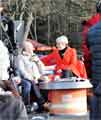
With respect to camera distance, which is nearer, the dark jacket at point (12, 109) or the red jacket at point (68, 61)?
the dark jacket at point (12, 109)

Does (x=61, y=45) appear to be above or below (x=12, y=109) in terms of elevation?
above

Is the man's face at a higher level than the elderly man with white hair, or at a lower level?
higher

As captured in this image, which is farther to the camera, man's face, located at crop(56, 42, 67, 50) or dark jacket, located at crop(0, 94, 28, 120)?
man's face, located at crop(56, 42, 67, 50)

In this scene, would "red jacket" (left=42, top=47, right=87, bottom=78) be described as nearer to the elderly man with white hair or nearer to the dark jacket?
the elderly man with white hair

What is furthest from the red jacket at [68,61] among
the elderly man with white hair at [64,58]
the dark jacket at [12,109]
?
the dark jacket at [12,109]

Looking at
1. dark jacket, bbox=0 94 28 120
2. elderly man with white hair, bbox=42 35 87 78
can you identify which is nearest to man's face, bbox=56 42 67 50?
elderly man with white hair, bbox=42 35 87 78

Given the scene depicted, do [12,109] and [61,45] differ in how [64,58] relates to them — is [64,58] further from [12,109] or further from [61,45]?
[12,109]

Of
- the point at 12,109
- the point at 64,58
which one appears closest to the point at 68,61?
the point at 64,58

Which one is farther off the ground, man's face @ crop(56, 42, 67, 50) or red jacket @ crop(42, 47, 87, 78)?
man's face @ crop(56, 42, 67, 50)

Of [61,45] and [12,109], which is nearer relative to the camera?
[12,109]

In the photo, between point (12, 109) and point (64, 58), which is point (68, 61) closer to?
point (64, 58)

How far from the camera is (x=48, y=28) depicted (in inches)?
1687

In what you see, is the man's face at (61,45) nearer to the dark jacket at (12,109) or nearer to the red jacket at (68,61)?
the red jacket at (68,61)

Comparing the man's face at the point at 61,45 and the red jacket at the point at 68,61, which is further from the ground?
the man's face at the point at 61,45
